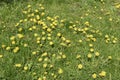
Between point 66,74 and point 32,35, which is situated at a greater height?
point 32,35

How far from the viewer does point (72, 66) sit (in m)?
5.21

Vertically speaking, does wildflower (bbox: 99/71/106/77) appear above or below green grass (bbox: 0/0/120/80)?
below

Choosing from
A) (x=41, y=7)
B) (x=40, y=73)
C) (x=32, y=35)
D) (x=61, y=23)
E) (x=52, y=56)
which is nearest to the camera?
(x=40, y=73)

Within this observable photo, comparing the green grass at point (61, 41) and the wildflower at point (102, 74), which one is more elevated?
the green grass at point (61, 41)

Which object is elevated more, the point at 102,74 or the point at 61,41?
the point at 61,41

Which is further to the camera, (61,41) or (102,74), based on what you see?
(61,41)

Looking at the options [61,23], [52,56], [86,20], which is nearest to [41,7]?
[61,23]

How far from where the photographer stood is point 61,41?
572 centimetres

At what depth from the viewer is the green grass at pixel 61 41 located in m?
5.06

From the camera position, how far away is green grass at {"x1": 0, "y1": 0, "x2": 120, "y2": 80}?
16.6 ft

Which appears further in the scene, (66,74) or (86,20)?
(86,20)

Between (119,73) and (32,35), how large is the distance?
2.19 metres

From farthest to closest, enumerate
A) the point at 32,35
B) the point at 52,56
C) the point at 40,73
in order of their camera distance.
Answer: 1. the point at 32,35
2. the point at 52,56
3. the point at 40,73

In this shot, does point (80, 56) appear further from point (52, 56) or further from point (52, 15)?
point (52, 15)
